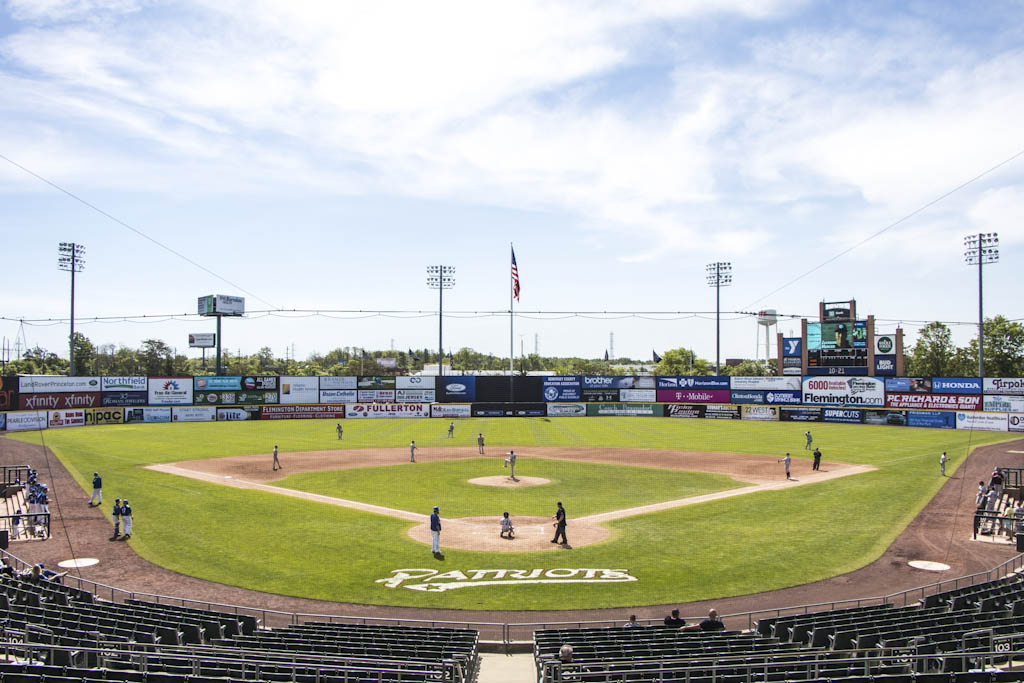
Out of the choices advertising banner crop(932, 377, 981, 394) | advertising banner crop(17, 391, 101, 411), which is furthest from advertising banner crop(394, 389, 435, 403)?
advertising banner crop(932, 377, 981, 394)

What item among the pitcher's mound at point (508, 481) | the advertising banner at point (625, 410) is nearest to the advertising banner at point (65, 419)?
the pitcher's mound at point (508, 481)

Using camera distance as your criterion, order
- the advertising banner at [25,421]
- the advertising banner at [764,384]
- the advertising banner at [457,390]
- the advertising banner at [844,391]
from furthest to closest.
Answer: the advertising banner at [457,390]
the advertising banner at [764,384]
the advertising banner at [844,391]
the advertising banner at [25,421]

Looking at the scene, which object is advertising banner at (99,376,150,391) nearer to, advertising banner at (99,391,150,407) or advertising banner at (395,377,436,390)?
advertising banner at (99,391,150,407)

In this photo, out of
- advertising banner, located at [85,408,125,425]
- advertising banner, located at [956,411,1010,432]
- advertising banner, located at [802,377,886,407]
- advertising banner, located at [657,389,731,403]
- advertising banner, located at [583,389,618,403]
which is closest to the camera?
advertising banner, located at [956,411,1010,432]

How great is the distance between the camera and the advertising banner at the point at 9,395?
6022cm

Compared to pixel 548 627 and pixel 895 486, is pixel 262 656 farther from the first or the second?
pixel 895 486

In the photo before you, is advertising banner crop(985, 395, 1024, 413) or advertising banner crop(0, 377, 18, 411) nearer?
advertising banner crop(985, 395, 1024, 413)

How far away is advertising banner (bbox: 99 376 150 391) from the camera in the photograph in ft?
223

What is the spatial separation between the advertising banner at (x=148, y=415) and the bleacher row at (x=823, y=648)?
225 ft

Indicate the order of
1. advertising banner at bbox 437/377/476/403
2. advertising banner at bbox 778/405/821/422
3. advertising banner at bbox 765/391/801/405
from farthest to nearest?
advertising banner at bbox 437/377/476/403 → advertising banner at bbox 765/391/801/405 → advertising banner at bbox 778/405/821/422

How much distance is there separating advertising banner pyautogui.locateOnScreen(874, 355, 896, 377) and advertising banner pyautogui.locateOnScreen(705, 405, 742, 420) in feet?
63.3

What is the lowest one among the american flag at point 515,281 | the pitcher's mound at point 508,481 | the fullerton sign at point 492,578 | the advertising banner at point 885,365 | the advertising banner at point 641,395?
the pitcher's mound at point 508,481

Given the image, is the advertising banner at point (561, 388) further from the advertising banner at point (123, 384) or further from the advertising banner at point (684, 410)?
the advertising banner at point (123, 384)

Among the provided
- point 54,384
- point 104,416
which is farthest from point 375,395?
point 54,384
